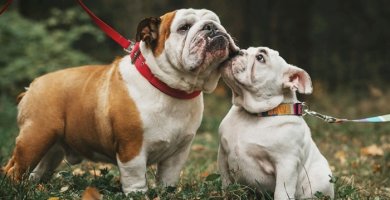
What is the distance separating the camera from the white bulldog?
4281mm

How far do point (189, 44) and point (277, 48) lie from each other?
10.0m

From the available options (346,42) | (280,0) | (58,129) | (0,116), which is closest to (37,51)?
(0,116)

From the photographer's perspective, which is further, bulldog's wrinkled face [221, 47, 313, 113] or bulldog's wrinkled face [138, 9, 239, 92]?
bulldog's wrinkled face [221, 47, 313, 113]

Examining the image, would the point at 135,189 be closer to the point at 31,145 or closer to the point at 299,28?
the point at 31,145

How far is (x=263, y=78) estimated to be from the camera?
14.5ft

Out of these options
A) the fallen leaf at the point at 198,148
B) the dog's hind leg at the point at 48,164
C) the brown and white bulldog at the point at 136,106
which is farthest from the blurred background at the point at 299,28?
the brown and white bulldog at the point at 136,106

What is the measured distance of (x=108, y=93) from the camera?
448 cm

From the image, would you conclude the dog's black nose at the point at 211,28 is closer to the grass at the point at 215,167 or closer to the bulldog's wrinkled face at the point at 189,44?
the bulldog's wrinkled face at the point at 189,44

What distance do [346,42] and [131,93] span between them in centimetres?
1280

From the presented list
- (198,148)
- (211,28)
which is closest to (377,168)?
(198,148)

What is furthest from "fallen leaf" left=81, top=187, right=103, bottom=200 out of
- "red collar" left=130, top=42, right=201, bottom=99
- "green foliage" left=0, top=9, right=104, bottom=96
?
"green foliage" left=0, top=9, right=104, bottom=96

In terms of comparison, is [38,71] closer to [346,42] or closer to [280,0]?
[280,0]

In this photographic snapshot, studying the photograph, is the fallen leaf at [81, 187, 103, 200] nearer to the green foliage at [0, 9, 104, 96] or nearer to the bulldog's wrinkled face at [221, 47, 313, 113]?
the bulldog's wrinkled face at [221, 47, 313, 113]

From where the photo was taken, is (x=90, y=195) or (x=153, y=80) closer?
(x=90, y=195)
